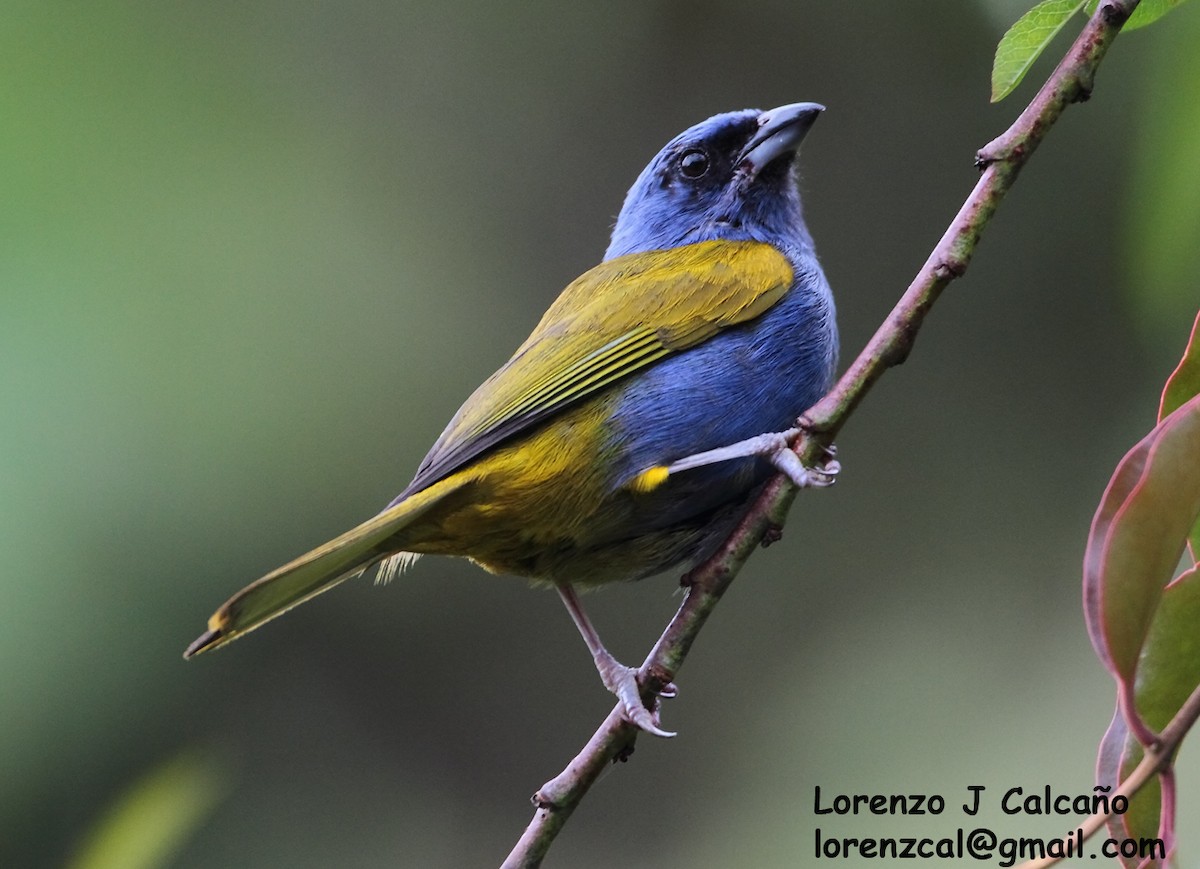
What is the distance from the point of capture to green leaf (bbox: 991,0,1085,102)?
218 centimetres

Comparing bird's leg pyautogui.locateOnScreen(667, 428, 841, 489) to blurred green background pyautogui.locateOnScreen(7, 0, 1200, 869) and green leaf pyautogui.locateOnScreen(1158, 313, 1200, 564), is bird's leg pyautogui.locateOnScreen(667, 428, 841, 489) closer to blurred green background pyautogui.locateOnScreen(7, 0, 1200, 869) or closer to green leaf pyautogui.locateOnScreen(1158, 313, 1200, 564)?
green leaf pyautogui.locateOnScreen(1158, 313, 1200, 564)

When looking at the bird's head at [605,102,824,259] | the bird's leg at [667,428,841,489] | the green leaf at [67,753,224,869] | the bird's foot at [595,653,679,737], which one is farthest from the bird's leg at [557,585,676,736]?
the bird's head at [605,102,824,259]

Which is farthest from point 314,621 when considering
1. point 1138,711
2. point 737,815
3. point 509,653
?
point 1138,711

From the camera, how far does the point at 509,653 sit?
6039 mm

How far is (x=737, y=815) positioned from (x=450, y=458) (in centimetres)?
314

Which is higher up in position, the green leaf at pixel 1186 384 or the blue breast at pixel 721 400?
the green leaf at pixel 1186 384

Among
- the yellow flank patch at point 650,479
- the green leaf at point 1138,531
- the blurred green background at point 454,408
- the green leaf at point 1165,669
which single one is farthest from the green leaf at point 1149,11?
the blurred green background at point 454,408

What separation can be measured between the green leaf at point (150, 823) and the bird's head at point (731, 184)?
93.4 inches

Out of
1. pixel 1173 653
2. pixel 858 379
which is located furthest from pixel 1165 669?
pixel 858 379

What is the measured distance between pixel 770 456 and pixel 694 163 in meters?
1.42

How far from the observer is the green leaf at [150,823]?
203 cm

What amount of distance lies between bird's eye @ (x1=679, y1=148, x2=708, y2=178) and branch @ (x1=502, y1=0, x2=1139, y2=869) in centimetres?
180

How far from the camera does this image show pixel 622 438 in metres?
3.10

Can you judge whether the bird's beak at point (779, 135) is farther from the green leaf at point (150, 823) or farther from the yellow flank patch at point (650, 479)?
the green leaf at point (150, 823)
